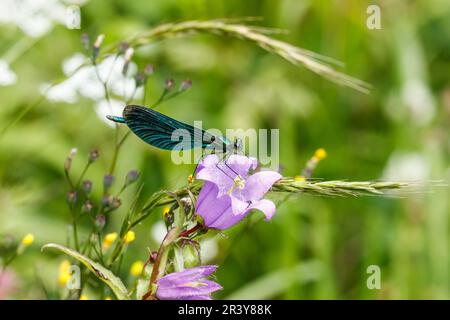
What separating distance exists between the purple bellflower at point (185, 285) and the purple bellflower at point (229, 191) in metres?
0.09

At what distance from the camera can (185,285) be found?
1.31 meters

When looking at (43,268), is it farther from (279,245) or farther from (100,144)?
(279,245)

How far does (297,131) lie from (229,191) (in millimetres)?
2795

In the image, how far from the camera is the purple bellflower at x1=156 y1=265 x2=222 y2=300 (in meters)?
1.30

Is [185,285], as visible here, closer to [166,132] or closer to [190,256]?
[190,256]

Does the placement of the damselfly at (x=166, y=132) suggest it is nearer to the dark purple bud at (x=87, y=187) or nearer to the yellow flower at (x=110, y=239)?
the dark purple bud at (x=87, y=187)

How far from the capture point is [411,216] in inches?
144

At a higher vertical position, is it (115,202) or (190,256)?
(115,202)

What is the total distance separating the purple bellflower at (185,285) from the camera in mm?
1299

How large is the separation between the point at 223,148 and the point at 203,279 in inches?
10.1

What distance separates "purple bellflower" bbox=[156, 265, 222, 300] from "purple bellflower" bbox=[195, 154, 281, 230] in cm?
9

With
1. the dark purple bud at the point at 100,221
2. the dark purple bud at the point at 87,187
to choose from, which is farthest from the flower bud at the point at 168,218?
the dark purple bud at the point at 87,187

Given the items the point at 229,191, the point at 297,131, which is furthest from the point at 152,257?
the point at 297,131
